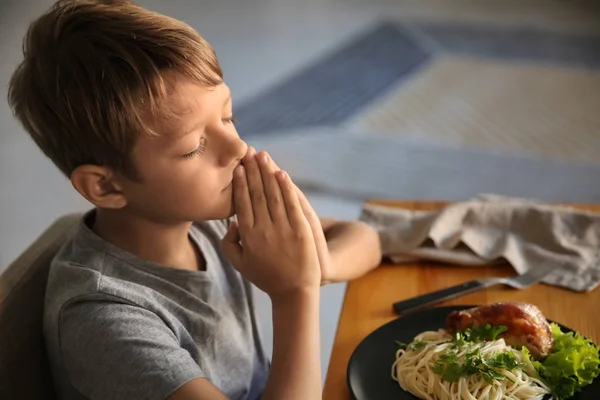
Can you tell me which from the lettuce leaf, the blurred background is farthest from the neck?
the blurred background

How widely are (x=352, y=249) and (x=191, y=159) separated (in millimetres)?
324

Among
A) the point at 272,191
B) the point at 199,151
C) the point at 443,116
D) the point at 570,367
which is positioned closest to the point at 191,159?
the point at 199,151

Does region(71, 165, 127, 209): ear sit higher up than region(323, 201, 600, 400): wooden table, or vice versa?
region(71, 165, 127, 209): ear

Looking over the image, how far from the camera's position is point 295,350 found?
1051mm

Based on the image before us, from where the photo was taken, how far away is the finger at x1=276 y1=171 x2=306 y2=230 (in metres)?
1.09

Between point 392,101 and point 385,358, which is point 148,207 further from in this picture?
point 392,101

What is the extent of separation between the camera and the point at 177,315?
1.15 meters

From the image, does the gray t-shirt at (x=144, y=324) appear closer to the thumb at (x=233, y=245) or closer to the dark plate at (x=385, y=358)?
the thumb at (x=233, y=245)

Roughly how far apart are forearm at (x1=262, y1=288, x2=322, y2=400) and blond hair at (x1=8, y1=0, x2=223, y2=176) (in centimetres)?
28

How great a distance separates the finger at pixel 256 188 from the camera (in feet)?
3.61

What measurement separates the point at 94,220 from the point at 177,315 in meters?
0.21

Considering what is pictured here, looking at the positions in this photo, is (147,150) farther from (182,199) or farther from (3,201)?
(3,201)

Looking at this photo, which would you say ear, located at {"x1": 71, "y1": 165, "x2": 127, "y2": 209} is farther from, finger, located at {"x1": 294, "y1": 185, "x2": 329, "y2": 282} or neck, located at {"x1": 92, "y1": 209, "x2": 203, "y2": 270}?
finger, located at {"x1": 294, "y1": 185, "x2": 329, "y2": 282}

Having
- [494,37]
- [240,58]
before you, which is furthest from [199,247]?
[494,37]
